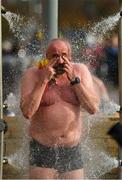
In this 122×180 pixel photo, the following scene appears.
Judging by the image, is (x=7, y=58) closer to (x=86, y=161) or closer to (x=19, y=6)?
(x=19, y=6)

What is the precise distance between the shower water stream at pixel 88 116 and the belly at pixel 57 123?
0.19 m

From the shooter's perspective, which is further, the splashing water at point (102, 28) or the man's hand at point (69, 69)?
the splashing water at point (102, 28)

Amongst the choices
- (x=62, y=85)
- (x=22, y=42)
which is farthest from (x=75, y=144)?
(x=22, y=42)

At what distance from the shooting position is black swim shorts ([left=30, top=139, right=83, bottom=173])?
13.0 feet

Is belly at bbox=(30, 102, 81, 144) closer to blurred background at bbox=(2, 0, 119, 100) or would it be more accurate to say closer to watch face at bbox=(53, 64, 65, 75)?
watch face at bbox=(53, 64, 65, 75)

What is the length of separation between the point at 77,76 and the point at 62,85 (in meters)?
0.12

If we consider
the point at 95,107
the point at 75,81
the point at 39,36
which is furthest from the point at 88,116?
the point at 39,36

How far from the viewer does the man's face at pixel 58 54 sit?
3922mm

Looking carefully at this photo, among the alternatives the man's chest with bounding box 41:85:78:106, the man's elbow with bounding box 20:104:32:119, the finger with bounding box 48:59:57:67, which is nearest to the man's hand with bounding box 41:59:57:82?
the finger with bounding box 48:59:57:67

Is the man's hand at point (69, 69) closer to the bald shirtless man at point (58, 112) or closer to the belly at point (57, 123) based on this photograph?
the bald shirtless man at point (58, 112)

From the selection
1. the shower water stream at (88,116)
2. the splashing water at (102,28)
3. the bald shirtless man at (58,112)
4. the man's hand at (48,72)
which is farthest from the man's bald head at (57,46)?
the splashing water at (102,28)

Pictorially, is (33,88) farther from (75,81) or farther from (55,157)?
(55,157)

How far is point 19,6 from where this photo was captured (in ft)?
15.2

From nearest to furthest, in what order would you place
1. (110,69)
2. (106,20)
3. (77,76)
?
(77,76), (106,20), (110,69)
